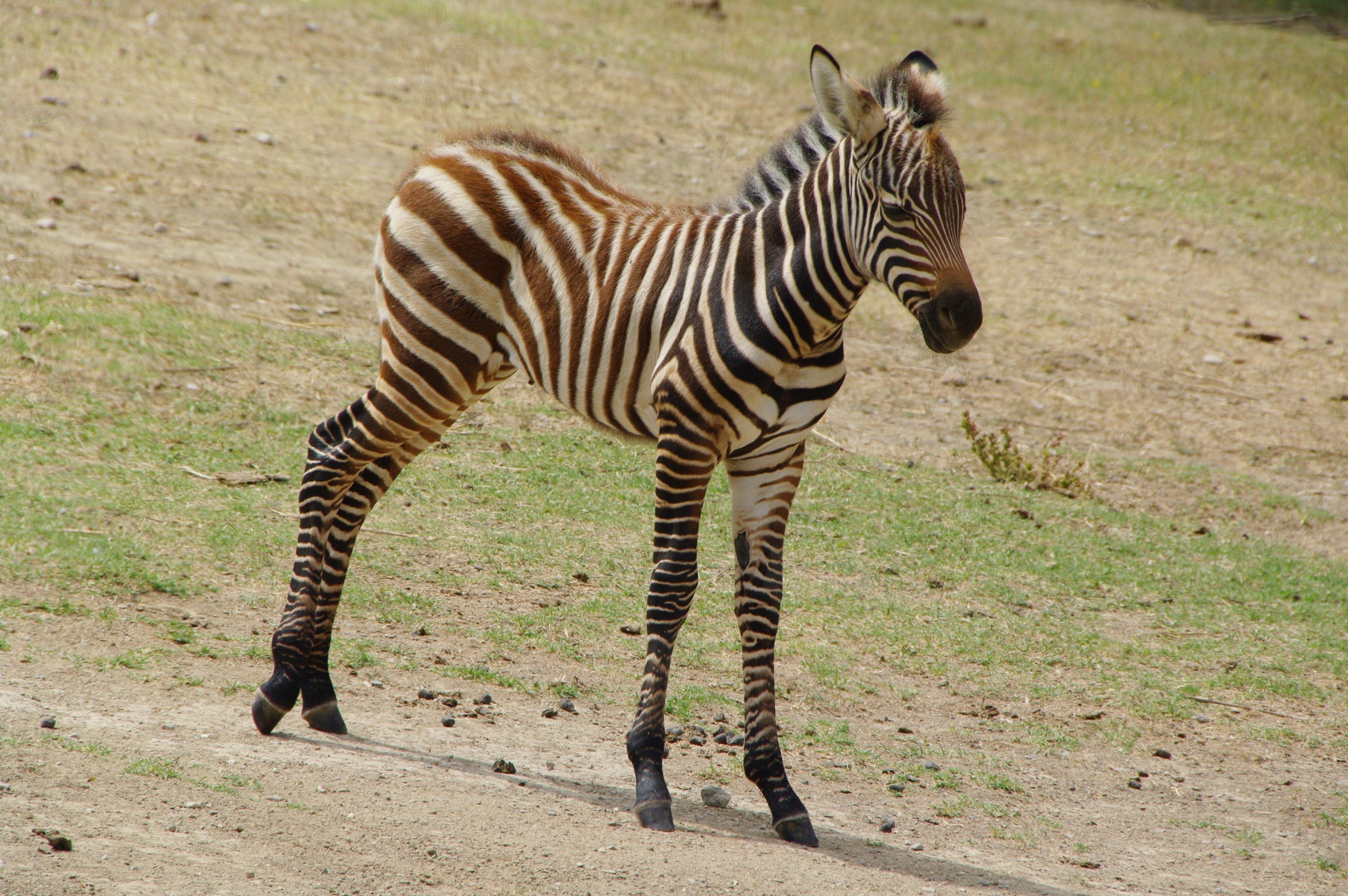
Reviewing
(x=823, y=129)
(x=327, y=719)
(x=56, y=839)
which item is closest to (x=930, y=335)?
(x=823, y=129)

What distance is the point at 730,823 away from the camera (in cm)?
476

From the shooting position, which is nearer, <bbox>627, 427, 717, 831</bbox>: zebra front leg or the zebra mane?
the zebra mane

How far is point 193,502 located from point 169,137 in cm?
625

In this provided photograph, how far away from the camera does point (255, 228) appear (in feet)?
35.3

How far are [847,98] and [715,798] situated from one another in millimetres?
2563

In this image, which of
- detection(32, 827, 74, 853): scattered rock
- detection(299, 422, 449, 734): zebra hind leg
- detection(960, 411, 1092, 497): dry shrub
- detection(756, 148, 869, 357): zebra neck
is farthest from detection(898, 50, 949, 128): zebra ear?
detection(960, 411, 1092, 497): dry shrub

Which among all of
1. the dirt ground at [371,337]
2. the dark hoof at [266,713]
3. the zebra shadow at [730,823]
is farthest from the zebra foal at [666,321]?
the dirt ground at [371,337]

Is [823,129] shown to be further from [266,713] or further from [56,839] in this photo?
[56,839]

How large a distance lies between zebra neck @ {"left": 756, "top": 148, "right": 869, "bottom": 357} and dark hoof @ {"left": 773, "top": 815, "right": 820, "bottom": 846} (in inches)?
64.3

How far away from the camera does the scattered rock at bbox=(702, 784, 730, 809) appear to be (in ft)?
16.1

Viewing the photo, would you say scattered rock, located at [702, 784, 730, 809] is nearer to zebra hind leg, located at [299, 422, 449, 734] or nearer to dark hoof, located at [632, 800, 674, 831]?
dark hoof, located at [632, 800, 674, 831]

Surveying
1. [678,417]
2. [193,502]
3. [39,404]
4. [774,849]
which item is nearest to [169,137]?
[39,404]

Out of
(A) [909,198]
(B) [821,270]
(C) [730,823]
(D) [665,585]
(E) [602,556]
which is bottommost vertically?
(C) [730,823]

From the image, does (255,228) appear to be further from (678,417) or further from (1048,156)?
(1048,156)
